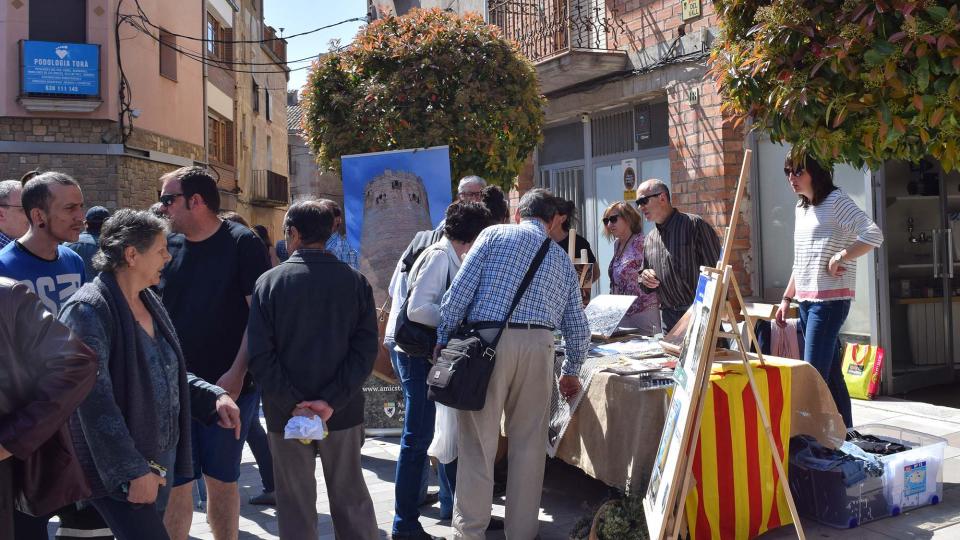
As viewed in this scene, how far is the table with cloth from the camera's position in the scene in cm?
Result: 417

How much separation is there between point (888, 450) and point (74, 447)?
4.06m

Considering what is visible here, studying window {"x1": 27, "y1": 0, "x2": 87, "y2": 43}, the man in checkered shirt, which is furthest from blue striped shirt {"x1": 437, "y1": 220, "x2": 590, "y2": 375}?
window {"x1": 27, "y1": 0, "x2": 87, "y2": 43}

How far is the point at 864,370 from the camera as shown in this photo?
7.47 metres

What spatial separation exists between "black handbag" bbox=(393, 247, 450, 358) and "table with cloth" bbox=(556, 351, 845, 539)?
0.90 meters

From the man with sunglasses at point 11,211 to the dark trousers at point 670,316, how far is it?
4087 mm

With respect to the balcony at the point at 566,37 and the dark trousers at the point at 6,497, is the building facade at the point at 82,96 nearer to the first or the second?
the balcony at the point at 566,37

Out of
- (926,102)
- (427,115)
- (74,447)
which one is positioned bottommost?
(74,447)

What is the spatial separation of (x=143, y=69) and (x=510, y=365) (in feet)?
59.4

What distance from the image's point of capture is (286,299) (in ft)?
12.2

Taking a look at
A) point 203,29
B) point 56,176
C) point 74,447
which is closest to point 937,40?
point 74,447

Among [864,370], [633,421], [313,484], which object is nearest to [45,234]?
[313,484]

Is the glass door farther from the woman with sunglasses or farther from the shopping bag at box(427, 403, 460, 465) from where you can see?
the shopping bag at box(427, 403, 460, 465)

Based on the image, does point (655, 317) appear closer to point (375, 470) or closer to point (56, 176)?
point (375, 470)

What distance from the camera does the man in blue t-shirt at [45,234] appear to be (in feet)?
13.6
